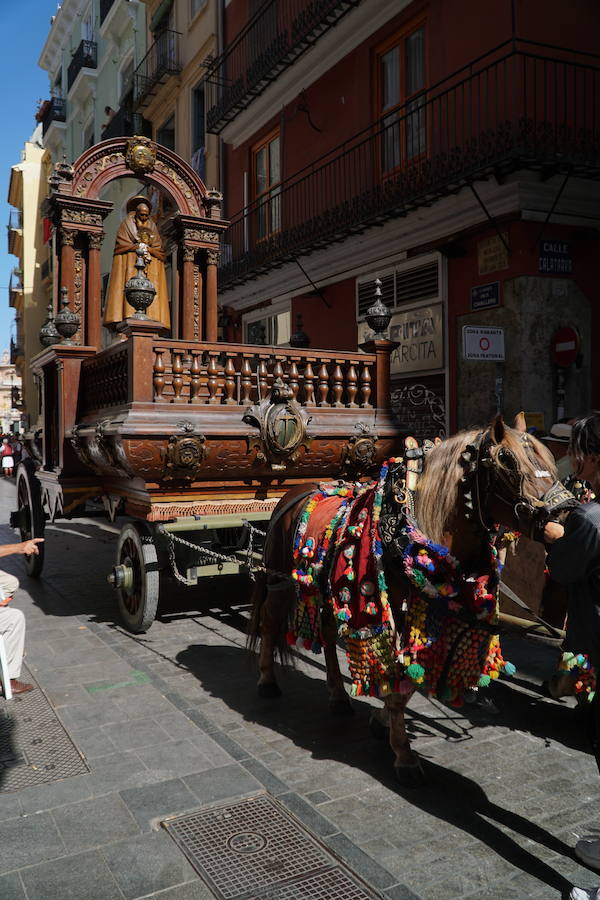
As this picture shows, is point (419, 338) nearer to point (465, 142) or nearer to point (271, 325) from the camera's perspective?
point (465, 142)

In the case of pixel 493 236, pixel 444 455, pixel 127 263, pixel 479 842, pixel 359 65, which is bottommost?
pixel 479 842

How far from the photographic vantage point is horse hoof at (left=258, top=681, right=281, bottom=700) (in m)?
4.66

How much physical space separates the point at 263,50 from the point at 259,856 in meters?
15.5

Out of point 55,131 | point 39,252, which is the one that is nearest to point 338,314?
point 55,131

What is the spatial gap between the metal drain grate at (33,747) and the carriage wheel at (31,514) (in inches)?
141

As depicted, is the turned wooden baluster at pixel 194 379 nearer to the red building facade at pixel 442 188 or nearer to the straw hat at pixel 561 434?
the straw hat at pixel 561 434

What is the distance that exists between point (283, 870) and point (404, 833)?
22.7 inches

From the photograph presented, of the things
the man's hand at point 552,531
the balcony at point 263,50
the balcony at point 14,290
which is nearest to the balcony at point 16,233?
the balcony at point 14,290

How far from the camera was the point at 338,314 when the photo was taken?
13289 millimetres

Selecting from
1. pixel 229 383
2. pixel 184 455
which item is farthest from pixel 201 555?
pixel 229 383

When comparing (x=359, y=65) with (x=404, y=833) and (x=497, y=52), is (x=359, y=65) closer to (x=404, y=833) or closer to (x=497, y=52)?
(x=497, y=52)

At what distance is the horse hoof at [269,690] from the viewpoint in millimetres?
4656

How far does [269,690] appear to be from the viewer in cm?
466

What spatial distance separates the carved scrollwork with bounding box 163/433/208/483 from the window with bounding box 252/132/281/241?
10.3m
